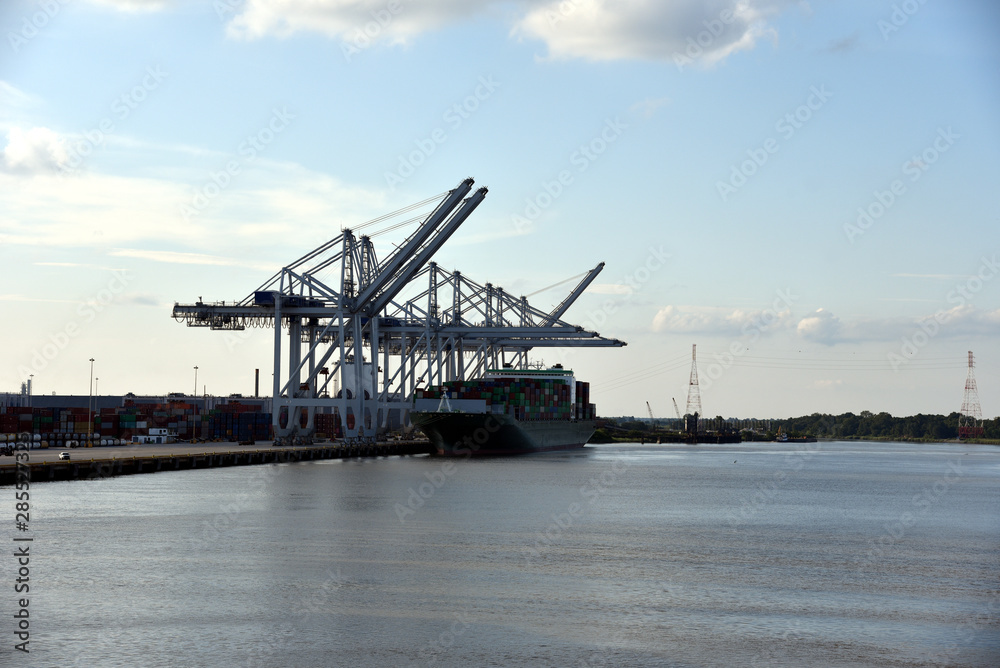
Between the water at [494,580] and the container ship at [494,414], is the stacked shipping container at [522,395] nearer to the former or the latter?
the container ship at [494,414]

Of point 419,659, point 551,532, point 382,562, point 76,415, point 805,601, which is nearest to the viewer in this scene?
point 419,659

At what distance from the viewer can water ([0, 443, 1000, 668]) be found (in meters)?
17.4

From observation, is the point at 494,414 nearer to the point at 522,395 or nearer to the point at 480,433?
the point at 480,433

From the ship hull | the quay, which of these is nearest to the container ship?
the ship hull

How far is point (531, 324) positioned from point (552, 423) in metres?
10.9

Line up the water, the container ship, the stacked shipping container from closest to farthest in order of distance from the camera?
the water
the container ship
the stacked shipping container

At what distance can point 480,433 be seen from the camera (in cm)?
8175


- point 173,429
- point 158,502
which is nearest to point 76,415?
point 173,429

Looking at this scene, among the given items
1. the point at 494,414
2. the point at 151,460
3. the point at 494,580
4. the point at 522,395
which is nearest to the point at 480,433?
the point at 494,414

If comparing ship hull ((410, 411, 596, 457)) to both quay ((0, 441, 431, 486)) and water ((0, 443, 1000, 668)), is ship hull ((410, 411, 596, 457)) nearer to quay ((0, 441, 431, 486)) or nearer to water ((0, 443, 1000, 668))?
quay ((0, 441, 431, 486))

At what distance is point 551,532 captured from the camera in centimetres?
3209

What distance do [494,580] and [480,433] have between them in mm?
58503

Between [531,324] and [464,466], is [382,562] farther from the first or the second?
[531,324]

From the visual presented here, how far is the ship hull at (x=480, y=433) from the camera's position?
79062 millimetres
